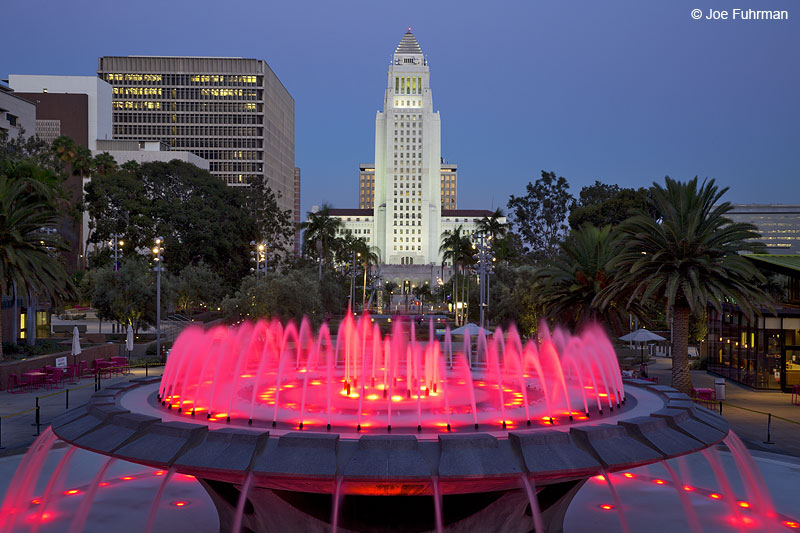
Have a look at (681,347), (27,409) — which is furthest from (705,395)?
(27,409)

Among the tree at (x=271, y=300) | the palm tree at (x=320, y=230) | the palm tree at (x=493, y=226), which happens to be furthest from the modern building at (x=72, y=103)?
the tree at (x=271, y=300)

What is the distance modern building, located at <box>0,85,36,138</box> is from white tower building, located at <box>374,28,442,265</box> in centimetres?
12017

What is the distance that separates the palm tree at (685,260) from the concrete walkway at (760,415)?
8.43 ft

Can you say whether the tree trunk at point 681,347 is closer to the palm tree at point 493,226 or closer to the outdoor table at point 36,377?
the outdoor table at point 36,377

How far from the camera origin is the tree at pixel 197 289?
63062 millimetres

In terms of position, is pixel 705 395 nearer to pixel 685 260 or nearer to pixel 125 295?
pixel 685 260

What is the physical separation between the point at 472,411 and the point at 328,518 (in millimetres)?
3731

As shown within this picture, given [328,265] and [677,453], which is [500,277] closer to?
[328,265]

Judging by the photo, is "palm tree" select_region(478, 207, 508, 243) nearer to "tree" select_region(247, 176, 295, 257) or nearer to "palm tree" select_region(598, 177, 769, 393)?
"tree" select_region(247, 176, 295, 257)

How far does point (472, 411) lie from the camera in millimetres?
12758

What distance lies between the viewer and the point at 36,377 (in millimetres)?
29016

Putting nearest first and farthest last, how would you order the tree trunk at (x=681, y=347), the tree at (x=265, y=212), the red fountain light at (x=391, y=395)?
the red fountain light at (x=391, y=395) → the tree trunk at (x=681, y=347) → the tree at (x=265, y=212)

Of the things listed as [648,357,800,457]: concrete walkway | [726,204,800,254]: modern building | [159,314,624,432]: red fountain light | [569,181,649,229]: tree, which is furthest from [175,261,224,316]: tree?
[726,204,800,254]: modern building

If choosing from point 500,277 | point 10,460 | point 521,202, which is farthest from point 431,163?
point 10,460
